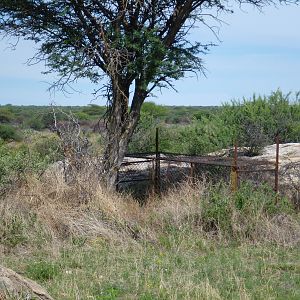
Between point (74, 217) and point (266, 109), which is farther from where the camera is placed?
point (266, 109)

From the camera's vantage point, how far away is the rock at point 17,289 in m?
6.19

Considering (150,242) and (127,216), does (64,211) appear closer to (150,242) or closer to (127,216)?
(127,216)

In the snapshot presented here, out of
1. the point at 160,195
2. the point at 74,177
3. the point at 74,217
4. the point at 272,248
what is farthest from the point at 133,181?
the point at 272,248

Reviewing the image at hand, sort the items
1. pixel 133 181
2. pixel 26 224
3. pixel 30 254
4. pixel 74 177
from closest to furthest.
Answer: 1. pixel 30 254
2. pixel 26 224
3. pixel 74 177
4. pixel 133 181

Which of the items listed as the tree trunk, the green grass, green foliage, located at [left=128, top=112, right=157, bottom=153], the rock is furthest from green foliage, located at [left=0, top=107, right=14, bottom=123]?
the rock

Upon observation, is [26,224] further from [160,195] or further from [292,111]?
[292,111]

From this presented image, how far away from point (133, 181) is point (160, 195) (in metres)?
1.92

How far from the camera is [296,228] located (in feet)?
35.6

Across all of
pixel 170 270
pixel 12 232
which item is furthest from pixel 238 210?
pixel 12 232

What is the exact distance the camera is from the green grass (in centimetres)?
717

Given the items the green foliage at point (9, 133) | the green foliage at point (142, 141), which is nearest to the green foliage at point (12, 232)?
the green foliage at point (142, 141)

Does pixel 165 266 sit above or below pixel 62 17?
below

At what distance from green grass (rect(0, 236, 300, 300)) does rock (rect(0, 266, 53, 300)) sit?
62 cm

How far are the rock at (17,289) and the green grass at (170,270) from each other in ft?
2.04
